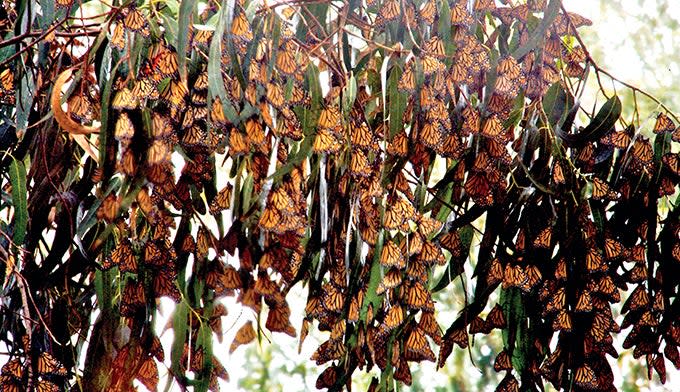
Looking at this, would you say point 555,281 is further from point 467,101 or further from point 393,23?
point 393,23

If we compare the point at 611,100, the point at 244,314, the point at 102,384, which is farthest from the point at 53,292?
the point at 611,100

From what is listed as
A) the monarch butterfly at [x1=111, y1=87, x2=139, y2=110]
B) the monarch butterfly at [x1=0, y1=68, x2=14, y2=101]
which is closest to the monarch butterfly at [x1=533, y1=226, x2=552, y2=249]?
the monarch butterfly at [x1=111, y1=87, x2=139, y2=110]

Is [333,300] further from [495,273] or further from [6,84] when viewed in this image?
[6,84]

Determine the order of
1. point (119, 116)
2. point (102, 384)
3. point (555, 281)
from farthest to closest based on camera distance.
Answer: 1. point (555, 281)
2. point (102, 384)
3. point (119, 116)

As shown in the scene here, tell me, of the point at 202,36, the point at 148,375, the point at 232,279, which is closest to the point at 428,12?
the point at 202,36

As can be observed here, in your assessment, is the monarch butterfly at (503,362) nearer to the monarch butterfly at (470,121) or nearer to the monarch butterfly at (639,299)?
the monarch butterfly at (639,299)

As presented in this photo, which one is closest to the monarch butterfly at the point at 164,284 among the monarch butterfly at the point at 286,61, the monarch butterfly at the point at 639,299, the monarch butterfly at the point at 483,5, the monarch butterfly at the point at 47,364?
the monarch butterfly at the point at 47,364
